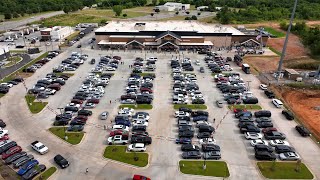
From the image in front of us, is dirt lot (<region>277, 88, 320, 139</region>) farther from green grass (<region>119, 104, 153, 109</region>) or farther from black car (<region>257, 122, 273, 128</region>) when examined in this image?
green grass (<region>119, 104, 153, 109</region>)

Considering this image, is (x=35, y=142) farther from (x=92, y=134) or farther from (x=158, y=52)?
(x=158, y=52)

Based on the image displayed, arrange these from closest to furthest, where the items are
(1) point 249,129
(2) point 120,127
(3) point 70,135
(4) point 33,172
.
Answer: (4) point 33,172 < (3) point 70,135 < (1) point 249,129 < (2) point 120,127

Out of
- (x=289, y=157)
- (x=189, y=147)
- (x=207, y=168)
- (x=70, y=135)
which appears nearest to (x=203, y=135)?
(x=189, y=147)

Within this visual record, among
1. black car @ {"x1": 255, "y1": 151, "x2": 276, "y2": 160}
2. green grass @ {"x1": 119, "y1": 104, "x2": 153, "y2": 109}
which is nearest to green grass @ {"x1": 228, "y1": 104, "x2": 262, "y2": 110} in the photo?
black car @ {"x1": 255, "y1": 151, "x2": 276, "y2": 160}

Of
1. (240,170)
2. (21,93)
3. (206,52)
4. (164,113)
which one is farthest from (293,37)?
(21,93)

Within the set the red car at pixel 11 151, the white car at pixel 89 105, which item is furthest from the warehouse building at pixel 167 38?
the red car at pixel 11 151

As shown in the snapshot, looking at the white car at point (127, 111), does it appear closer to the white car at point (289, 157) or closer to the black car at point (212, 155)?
the black car at point (212, 155)

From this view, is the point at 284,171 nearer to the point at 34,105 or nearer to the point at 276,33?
the point at 34,105
